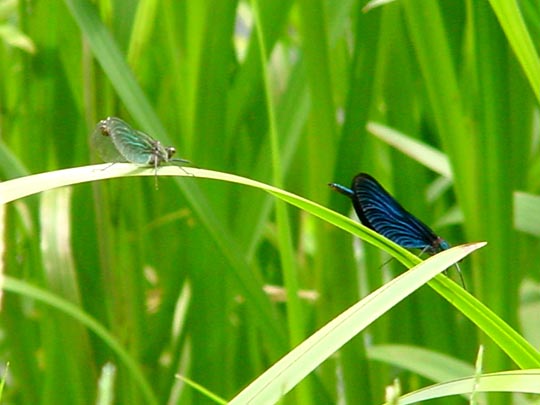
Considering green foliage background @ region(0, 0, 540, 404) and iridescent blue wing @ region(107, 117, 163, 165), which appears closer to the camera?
iridescent blue wing @ region(107, 117, 163, 165)

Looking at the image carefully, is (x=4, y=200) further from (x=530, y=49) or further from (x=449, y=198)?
(x=449, y=198)

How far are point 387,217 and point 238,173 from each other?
460 millimetres

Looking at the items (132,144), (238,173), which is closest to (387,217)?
(132,144)

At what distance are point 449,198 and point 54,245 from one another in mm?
665

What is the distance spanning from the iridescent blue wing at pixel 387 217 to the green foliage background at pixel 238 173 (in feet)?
0.51

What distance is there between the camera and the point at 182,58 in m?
1.26

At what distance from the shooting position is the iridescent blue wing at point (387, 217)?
0.80 m

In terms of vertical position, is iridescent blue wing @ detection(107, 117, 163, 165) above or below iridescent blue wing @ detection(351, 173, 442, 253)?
above

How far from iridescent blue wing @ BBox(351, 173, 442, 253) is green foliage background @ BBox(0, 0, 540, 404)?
0.15 m

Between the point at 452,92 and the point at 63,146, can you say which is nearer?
the point at 452,92

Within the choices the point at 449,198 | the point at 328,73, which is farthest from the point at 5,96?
the point at 449,198

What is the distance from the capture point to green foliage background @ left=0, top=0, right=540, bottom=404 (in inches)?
39.4

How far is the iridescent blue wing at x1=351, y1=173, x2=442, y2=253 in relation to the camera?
797 mm

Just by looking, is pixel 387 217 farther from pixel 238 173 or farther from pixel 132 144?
pixel 238 173
